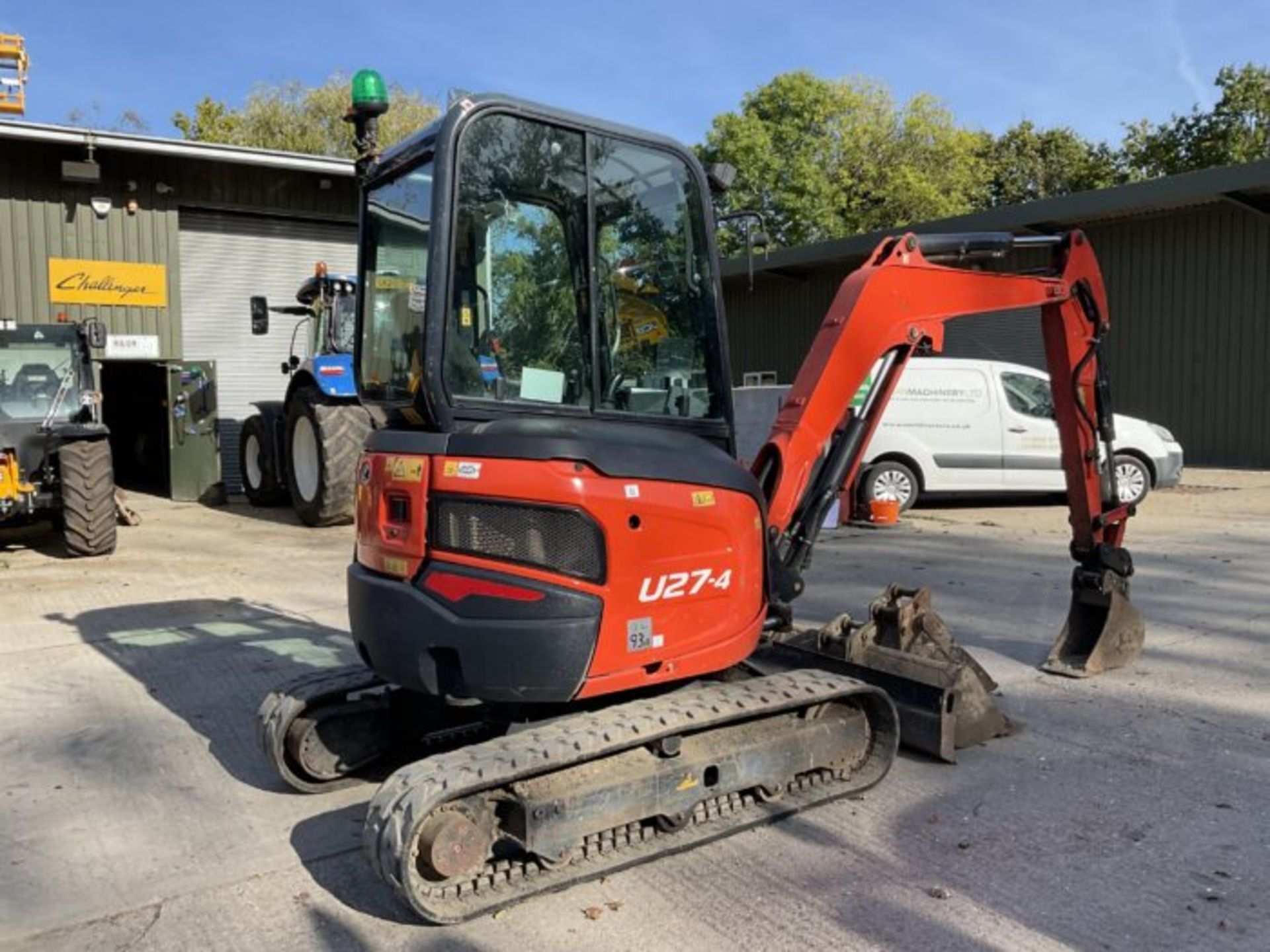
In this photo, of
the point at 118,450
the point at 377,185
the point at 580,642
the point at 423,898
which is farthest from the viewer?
the point at 118,450

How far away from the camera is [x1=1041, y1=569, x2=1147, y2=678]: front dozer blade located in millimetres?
5988

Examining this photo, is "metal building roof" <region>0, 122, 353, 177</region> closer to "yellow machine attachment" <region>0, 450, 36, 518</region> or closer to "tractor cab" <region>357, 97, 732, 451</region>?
"yellow machine attachment" <region>0, 450, 36, 518</region>

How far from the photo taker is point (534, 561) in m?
3.56

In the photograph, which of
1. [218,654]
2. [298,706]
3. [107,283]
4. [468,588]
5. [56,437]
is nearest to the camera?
[468,588]

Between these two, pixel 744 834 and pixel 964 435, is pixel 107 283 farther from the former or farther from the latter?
pixel 744 834

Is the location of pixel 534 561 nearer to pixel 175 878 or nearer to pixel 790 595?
pixel 790 595

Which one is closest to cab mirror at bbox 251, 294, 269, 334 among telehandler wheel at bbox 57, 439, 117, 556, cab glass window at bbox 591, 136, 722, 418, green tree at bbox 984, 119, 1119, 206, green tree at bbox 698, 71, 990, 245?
telehandler wheel at bbox 57, 439, 117, 556

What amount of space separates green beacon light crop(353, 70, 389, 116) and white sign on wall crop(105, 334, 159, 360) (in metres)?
13.1

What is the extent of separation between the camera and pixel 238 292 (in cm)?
1694

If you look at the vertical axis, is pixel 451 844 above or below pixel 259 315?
below

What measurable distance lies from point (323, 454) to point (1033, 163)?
3609 cm

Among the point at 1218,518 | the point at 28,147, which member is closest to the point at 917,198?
the point at 1218,518

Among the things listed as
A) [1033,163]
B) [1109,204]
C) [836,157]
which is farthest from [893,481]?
[1033,163]

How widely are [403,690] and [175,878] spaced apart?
3.72 feet
